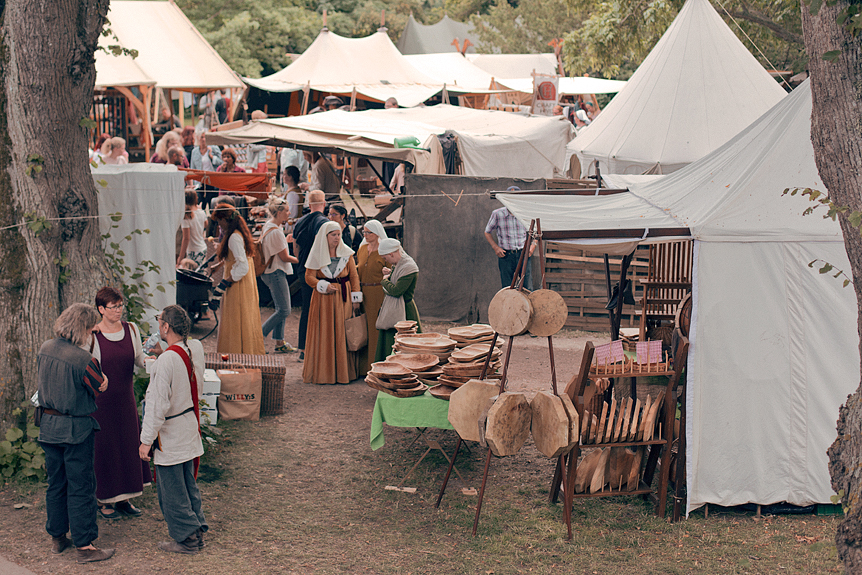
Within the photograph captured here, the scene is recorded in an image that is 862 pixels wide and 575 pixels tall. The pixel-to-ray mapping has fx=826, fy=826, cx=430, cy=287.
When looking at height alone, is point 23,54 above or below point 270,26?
below

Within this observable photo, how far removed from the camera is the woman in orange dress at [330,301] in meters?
8.58

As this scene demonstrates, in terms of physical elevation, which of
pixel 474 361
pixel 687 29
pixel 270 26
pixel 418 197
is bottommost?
pixel 474 361

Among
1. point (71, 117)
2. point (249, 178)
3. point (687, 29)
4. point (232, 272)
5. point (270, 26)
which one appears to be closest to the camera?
point (71, 117)

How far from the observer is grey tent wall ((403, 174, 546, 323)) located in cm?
1120

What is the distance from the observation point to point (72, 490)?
4.98 metres

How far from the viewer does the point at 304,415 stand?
7.89 m

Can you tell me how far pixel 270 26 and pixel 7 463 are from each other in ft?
103

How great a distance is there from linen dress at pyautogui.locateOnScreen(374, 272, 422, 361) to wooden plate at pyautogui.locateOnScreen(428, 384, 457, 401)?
1.82 meters

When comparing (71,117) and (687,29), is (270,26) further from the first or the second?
(71,117)

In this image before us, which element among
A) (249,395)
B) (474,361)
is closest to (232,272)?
(249,395)

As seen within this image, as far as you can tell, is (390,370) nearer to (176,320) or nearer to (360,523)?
(360,523)

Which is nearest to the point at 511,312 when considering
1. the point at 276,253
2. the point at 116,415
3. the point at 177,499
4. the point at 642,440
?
the point at 642,440

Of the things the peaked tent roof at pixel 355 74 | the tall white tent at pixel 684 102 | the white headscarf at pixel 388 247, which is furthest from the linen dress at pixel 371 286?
the peaked tent roof at pixel 355 74

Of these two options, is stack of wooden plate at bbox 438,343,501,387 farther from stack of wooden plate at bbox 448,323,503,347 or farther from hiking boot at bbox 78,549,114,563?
hiking boot at bbox 78,549,114,563
